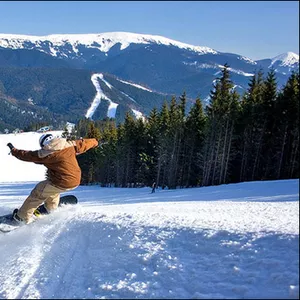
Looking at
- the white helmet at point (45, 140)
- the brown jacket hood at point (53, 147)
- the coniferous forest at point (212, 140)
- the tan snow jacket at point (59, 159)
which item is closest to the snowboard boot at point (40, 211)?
the tan snow jacket at point (59, 159)

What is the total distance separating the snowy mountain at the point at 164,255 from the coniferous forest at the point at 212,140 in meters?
16.1

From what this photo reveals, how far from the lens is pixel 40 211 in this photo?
8.15 metres

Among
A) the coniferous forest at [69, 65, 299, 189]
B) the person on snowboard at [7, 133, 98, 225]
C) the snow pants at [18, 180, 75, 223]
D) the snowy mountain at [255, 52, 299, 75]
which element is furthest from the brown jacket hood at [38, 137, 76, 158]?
the coniferous forest at [69, 65, 299, 189]

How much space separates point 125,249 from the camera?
18.5 feet

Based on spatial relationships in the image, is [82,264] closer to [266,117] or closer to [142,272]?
[142,272]

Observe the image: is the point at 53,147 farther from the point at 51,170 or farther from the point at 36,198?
the point at 36,198

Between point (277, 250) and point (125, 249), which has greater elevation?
point (277, 250)

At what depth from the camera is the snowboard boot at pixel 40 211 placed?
8.01 m

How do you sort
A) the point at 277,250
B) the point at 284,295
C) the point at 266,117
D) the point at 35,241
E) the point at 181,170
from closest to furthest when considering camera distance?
the point at 284,295 < the point at 277,250 < the point at 35,241 < the point at 266,117 < the point at 181,170

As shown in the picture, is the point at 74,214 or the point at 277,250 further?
the point at 74,214

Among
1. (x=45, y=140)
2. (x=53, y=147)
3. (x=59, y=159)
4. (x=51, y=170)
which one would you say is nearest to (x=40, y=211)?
(x=51, y=170)

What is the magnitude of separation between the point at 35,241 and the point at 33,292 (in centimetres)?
187

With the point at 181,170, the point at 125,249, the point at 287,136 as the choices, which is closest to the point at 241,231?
the point at 125,249

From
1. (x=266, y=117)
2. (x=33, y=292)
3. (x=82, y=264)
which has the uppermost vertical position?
(x=266, y=117)
